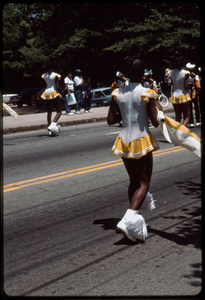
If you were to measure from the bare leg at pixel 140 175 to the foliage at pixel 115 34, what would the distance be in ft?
83.7

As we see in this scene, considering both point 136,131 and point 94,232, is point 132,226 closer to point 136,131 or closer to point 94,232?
point 94,232

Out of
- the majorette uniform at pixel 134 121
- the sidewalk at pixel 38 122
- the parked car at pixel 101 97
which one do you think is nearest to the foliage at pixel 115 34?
the parked car at pixel 101 97

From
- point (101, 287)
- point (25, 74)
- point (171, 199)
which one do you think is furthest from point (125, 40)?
point (101, 287)

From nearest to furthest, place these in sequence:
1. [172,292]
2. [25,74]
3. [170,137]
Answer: [172,292]
[170,137]
[25,74]

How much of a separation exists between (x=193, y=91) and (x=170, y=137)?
9.62 m

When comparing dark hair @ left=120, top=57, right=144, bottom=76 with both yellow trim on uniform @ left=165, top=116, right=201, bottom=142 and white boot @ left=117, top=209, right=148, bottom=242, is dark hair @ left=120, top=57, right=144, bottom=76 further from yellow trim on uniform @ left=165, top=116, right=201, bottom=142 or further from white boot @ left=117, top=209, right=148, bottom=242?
white boot @ left=117, top=209, right=148, bottom=242

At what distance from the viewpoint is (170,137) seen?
435 cm

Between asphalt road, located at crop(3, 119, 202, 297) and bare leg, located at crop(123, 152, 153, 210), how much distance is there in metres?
0.48

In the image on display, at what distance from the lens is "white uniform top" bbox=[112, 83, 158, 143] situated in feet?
14.5

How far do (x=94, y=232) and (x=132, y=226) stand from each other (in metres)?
0.71

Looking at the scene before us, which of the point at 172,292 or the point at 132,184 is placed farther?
the point at 132,184

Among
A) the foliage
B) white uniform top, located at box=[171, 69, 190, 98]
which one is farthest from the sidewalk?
the foliage

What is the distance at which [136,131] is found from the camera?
448cm

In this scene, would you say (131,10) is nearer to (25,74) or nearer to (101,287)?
(25,74)
